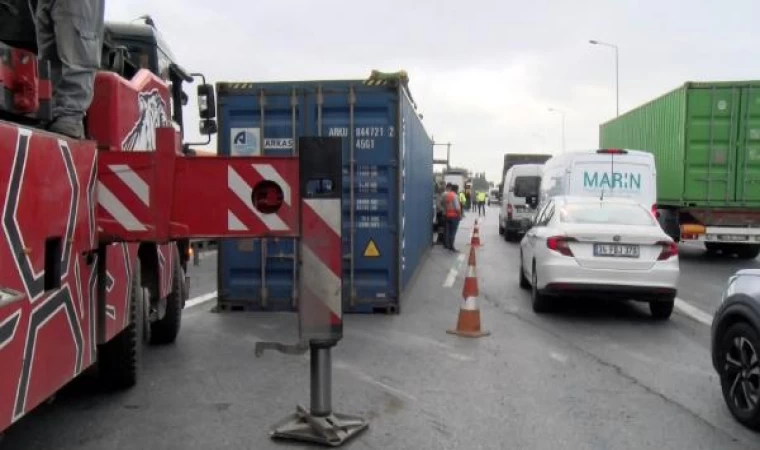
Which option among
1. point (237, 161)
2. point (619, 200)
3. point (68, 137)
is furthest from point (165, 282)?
point (619, 200)

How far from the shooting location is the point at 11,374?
3.05 meters

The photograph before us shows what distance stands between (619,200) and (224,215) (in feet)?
23.2

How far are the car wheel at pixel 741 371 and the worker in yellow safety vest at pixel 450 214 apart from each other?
13.4 metres

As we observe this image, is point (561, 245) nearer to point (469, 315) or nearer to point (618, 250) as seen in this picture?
point (618, 250)

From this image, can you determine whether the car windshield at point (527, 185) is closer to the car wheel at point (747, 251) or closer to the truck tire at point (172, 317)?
the car wheel at point (747, 251)

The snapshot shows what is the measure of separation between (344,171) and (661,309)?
4301 millimetres

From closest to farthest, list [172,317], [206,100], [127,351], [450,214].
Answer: [127,351], [172,317], [206,100], [450,214]

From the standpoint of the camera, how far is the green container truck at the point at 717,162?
1559 cm

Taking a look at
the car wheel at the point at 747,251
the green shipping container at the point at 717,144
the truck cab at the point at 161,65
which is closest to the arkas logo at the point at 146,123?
the truck cab at the point at 161,65

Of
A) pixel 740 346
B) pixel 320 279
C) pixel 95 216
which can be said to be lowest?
pixel 740 346

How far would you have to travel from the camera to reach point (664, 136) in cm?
1748

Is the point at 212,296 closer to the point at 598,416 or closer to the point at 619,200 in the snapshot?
the point at 619,200

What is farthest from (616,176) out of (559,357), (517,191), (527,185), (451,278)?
(559,357)

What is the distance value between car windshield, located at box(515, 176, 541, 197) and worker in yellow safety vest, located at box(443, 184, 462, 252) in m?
3.21
